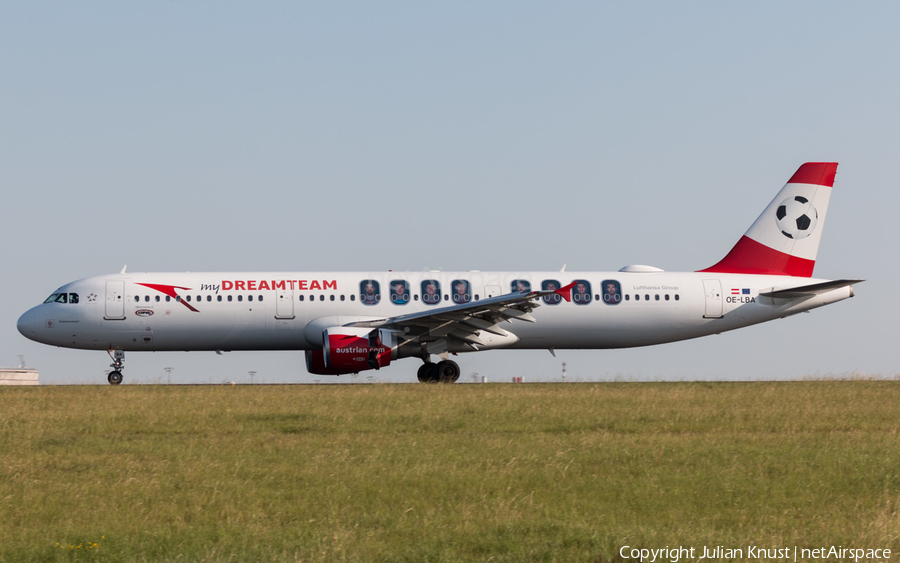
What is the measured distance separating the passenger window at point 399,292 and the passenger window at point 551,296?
4625 millimetres

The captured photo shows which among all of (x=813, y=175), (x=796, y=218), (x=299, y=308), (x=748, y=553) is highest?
(x=813, y=175)

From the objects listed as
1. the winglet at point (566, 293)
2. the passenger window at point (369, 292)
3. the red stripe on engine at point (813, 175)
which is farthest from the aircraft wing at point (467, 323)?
the red stripe on engine at point (813, 175)

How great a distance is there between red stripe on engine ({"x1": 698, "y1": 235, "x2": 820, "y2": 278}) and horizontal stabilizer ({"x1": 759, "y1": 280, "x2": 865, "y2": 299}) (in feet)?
4.67

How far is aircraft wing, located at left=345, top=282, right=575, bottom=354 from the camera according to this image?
2836cm

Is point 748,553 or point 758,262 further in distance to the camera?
point 758,262

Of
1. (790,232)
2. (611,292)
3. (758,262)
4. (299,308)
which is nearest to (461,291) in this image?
(611,292)

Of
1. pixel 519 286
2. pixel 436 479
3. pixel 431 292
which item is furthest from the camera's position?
pixel 519 286

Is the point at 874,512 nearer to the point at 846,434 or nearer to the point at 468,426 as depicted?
the point at 846,434

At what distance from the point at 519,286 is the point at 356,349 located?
655 cm

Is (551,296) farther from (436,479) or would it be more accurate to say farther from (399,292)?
(436,479)

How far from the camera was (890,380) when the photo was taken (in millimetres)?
30797

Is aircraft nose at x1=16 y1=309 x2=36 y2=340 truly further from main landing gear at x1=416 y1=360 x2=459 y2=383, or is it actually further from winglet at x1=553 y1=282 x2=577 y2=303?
winglet at x1=553 y1=282 x2=577 y2=303

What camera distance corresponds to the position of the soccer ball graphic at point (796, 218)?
113 feet

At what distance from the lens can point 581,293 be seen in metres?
31.9
